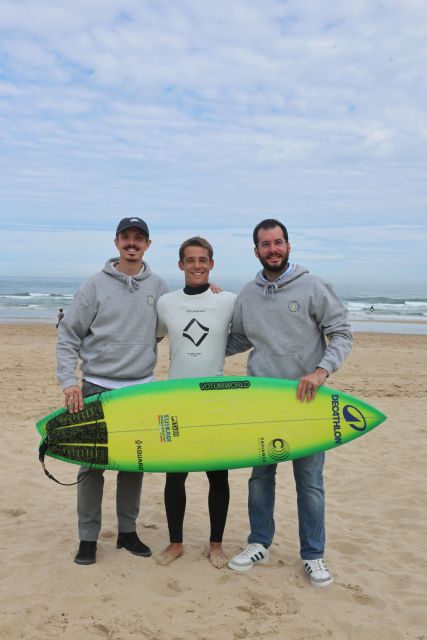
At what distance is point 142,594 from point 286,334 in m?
1.53

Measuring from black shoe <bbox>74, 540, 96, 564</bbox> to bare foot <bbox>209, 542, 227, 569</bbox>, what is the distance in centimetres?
67

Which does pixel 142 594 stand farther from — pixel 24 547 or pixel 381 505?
pixel 381 505

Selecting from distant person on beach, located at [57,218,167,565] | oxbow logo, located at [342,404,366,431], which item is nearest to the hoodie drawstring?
distant person on beach, located at [57,218,167,565]

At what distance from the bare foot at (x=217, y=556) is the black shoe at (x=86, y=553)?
2.19 feet

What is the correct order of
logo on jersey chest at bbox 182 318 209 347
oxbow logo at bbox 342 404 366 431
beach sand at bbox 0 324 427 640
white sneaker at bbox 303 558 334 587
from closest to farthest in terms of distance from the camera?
beach sand at bbox 0 324 427 640 → white sneaker at bbox 303 558 334 587 → logo on jersey chest at bbox 182 318 209 347 → oxbow logo at bbox 342 404 366 431

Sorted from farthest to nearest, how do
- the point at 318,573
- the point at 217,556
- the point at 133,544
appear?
the point at 133,544
the point at 217,556
the point at 318,573

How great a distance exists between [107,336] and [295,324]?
104 centimetres

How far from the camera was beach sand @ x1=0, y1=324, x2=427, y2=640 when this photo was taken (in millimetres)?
2571

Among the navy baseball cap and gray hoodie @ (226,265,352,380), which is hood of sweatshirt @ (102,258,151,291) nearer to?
the navy baseball cap

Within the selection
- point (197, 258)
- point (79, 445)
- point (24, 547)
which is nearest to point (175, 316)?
point (197, 258)

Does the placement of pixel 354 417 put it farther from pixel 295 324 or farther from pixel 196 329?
pixel 196 329

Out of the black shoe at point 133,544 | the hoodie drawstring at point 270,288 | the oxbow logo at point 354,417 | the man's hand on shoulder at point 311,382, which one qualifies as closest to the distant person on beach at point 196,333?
the black shoe at point 133,544

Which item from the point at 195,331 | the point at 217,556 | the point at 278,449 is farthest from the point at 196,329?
the point at 217,556

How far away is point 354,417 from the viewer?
3.22 metres
